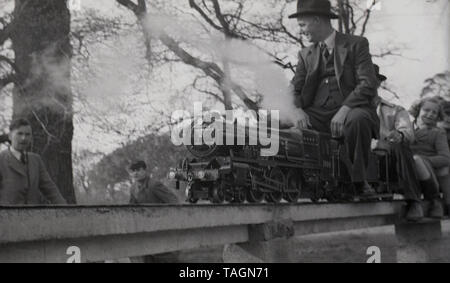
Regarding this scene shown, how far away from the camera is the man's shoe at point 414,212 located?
5.48 metres

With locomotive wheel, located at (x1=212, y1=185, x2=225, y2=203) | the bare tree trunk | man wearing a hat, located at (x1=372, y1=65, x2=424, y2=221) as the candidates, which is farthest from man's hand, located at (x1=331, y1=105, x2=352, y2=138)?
the bare tree trunk

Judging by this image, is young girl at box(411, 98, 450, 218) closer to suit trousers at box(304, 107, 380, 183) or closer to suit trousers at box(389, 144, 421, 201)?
suit trousers at box(389, 144, 421, 201)

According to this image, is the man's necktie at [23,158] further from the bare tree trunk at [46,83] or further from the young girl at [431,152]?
the young girl at [431,152]

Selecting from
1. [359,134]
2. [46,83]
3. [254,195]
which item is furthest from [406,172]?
[46,83]

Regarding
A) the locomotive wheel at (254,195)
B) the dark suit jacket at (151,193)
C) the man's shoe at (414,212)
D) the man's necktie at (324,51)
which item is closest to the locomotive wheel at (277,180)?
the locomotive wheel at (254,195)

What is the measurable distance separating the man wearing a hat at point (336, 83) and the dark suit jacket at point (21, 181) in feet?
6.45

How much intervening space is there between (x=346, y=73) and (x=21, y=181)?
94.2 inches

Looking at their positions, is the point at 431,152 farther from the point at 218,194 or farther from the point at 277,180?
the point at 218,194

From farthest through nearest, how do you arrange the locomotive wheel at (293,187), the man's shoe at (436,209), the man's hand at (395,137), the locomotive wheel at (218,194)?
the man's shoe at (436,209)
the man's hand at (395,137)
the locomotive wheel at (293,187)
the locomotive wheel at (218,194)

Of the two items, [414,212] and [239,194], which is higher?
[239,194]

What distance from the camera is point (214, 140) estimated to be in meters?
4.26

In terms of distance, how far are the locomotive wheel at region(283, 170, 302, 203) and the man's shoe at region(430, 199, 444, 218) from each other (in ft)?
4.82
